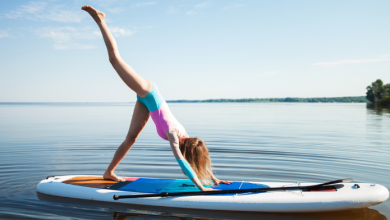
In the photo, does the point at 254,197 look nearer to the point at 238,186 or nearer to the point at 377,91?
the point at 238,186

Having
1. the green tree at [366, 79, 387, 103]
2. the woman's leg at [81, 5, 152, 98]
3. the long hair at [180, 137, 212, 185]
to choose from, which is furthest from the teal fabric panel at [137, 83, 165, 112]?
the green tree at [366, 79, 387, 103]

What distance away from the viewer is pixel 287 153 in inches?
353

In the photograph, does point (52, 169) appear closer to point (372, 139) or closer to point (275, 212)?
point (275, 212)

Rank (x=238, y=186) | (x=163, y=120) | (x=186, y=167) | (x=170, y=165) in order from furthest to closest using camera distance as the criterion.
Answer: (x=170, y=165), (x=238, y=186), (x=163, y=120), (x=186, y=167)

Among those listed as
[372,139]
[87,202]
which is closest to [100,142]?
[87,202]

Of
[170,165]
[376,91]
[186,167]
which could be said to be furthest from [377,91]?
[186,167]

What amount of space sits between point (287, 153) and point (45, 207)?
22.5 ft

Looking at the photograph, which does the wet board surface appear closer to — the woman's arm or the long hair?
the long hair

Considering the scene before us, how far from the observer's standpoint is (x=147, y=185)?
488cm

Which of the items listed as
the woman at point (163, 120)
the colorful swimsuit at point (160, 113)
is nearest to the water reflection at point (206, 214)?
the woman at point (163, 120)

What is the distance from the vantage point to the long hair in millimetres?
4125

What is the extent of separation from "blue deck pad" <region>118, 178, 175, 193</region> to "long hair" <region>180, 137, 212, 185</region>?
836mm

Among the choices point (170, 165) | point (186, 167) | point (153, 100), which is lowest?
point (170, 165)

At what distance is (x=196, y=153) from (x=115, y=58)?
5.78ft
